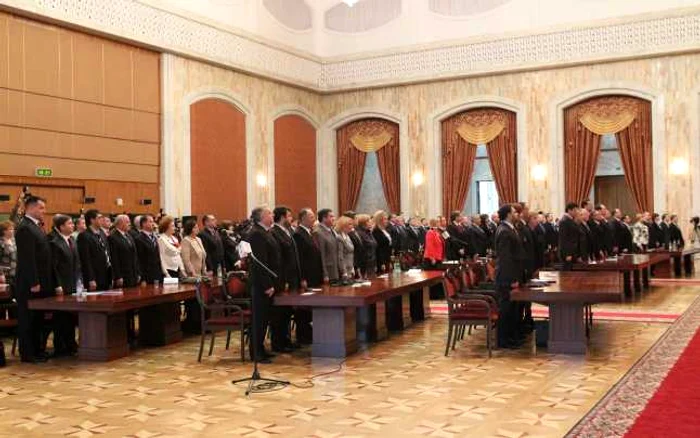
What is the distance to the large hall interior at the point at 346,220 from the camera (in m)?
6.05

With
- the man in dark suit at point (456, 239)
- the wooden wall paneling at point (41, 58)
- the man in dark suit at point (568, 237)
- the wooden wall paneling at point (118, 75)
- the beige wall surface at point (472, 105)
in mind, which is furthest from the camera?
the beige wall surface at point (472, 105)

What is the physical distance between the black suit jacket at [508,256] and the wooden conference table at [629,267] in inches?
101

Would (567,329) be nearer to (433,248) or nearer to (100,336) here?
(100,336)

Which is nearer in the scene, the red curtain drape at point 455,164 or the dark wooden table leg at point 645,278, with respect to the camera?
the dark wooden table leg at point 645,278

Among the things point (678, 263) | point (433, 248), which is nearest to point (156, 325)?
point (433, 248)

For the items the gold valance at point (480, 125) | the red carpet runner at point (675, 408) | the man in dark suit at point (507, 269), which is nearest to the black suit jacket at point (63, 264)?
the man in dark suit at point (507, 269)

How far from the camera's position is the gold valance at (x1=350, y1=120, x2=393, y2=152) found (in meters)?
20.1

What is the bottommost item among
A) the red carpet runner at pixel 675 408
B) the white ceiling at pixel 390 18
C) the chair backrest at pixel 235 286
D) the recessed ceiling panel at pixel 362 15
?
the red carpet runner at pixel 675 408

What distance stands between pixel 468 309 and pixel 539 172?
435 inches

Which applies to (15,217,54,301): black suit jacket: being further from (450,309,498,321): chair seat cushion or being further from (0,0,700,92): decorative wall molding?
(0,0,700,92): decorative wall molding

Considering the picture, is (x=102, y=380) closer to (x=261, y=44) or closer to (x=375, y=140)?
(x=261, y=44)

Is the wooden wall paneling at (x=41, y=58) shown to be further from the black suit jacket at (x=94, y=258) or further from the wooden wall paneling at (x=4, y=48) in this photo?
the black suit jacket at (x=94, y=258)

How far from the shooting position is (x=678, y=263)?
1565 centimetres

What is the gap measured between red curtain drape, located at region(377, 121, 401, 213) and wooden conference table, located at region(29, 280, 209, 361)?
11847 mm
